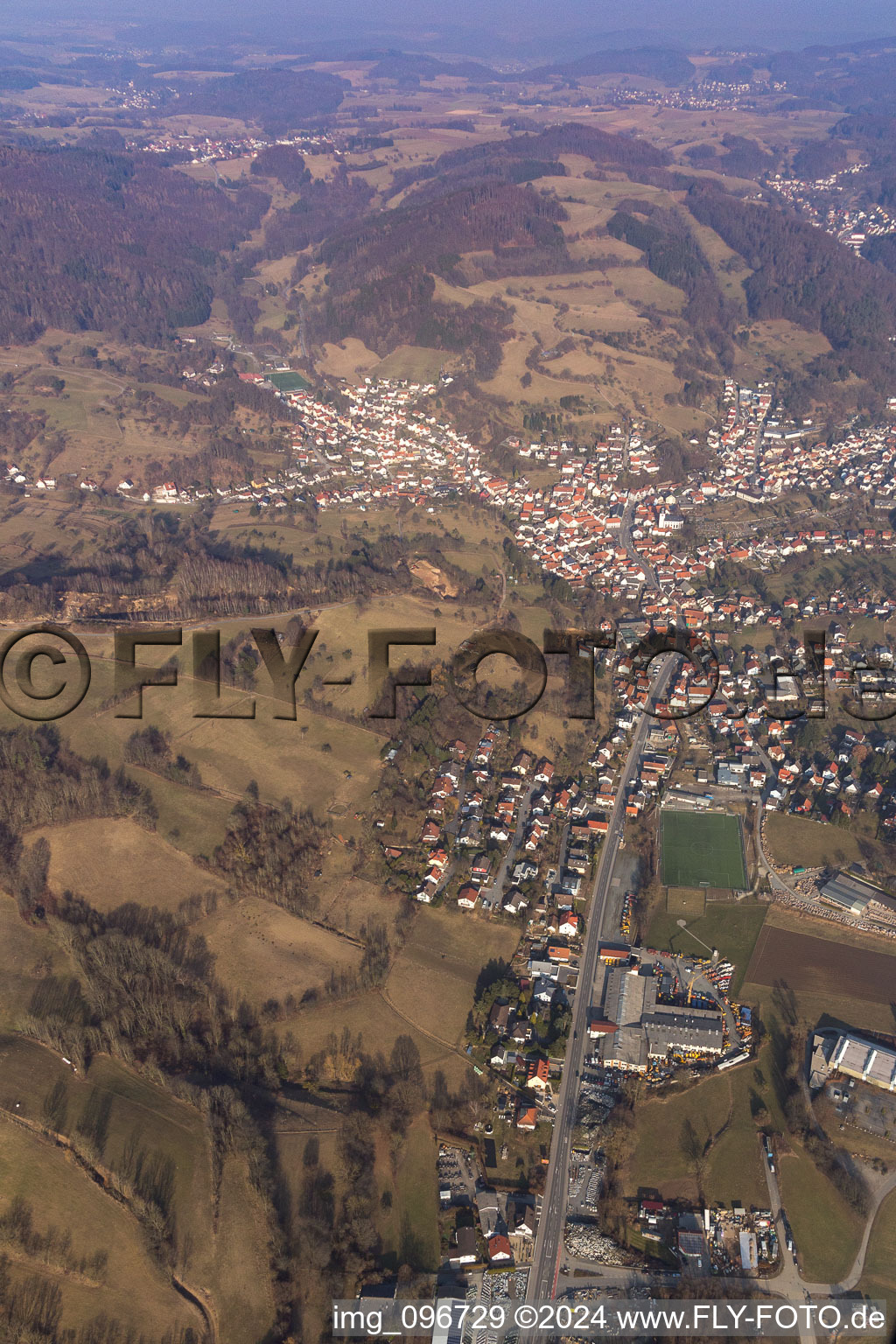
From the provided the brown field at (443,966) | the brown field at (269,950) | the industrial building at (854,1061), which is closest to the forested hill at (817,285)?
the industrial building at (854,1061)

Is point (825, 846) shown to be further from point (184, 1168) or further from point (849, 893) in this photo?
point (184, 1168)

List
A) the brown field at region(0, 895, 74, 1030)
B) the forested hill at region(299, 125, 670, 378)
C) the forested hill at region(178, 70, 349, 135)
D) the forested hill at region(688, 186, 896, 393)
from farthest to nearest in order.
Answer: the forested hill at region(178, 70, 349, 135), the forested hill at region(299, 125, 670, 378), the forested hill at region(688, 186, 896, 393), the brown field at region(0, 895, 74, 1030)

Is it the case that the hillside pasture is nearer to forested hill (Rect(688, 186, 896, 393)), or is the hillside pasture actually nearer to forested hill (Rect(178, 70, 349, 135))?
forested hill (Rect(688, 186, 896, 393))

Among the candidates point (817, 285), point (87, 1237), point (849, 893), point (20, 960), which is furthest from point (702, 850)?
point (817, 285)

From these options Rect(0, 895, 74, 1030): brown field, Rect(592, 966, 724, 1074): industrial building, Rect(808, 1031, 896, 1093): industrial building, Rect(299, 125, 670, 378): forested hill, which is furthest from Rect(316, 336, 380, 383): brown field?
Rect(808, 1031, 896, 1093): industrial building

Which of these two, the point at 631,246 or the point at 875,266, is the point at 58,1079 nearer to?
the point at 631,246

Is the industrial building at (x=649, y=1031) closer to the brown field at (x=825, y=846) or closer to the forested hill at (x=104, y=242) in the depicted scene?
the brown field at (x=825, y=846)

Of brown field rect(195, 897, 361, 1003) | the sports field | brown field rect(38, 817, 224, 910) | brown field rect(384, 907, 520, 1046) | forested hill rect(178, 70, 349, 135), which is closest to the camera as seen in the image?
brown field rect(384, 907, 520, 1046)
